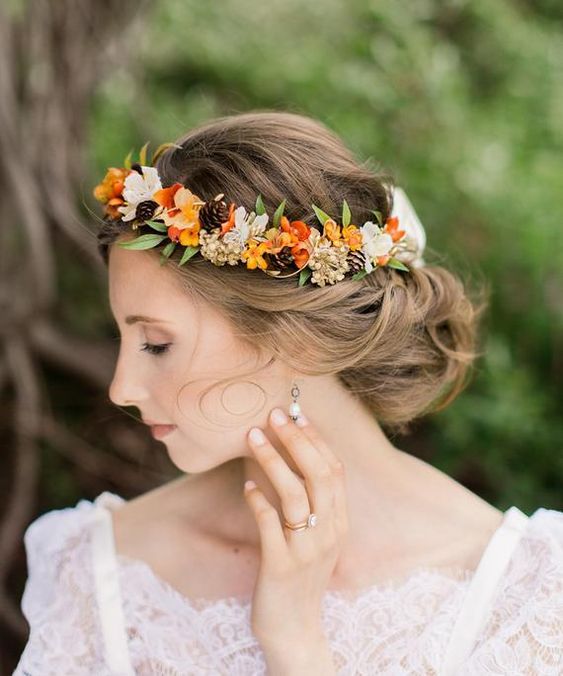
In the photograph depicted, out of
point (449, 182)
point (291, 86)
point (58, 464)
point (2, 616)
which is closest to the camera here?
point (2, 616)

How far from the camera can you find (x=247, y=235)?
58.7 inches

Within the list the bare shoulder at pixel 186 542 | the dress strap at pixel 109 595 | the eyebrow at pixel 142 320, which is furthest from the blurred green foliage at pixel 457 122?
the dress strap at pixel 109 595

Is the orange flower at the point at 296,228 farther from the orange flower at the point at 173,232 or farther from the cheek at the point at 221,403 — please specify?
the cheek at the point at 221,403

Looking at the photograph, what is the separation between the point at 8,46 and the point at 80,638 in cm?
245

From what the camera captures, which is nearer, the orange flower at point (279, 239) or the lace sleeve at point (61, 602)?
the orange flower at point (279, 239)

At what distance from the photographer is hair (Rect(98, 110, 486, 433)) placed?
1526 mm

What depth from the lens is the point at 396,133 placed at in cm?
361

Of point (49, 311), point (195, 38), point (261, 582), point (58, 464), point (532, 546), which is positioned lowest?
point (58, 464)

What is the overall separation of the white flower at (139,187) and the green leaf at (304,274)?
1.05ft

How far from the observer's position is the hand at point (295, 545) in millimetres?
1553

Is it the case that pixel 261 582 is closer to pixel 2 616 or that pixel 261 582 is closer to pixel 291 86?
pixel 2 616

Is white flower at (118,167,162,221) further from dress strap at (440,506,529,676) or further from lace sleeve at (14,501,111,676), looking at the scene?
dress strap at (440,506,529,676)

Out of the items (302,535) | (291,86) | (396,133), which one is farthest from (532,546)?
(291,86)

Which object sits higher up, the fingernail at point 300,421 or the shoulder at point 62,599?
the fingernail at point 300,421
